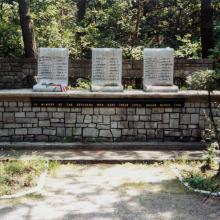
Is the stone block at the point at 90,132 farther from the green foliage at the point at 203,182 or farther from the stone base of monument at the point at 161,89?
the green foliage at the point at 203,182

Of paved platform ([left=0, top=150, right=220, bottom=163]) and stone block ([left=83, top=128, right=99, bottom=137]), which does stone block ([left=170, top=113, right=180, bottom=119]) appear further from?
stone block ([left=83, top=128, right=99, bottom=137])

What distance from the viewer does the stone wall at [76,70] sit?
15016 millimetres

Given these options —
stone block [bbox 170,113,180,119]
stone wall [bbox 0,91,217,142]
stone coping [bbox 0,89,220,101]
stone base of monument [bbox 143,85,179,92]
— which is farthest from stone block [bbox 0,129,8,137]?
stone block [bbox 170,113,180,119]

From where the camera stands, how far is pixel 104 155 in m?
9.68

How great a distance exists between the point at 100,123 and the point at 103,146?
581mm

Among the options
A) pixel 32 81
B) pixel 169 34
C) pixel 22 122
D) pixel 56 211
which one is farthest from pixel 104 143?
pixel 169 34

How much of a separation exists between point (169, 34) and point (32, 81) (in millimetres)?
8081

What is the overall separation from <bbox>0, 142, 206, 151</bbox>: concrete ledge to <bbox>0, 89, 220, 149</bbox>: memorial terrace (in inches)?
11.3

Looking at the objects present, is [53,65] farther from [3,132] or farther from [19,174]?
[19,174]

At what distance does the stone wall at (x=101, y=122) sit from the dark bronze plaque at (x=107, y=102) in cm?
8

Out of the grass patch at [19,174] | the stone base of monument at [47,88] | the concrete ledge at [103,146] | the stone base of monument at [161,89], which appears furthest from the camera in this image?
the stone base of monument at [161,89]

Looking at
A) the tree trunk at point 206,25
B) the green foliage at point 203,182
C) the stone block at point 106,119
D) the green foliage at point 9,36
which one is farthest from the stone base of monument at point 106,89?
the green foliage at point 9,36

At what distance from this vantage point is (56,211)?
632cm

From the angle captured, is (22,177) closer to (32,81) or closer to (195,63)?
(32,81)
